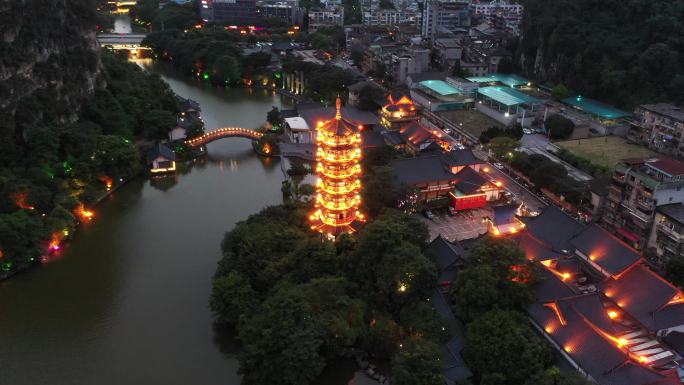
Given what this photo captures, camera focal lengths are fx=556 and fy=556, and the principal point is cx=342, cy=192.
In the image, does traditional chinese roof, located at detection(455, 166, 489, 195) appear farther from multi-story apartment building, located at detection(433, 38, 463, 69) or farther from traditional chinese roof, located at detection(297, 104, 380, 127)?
multi-story apartment building, located at detection(433, 38, 463, 69)

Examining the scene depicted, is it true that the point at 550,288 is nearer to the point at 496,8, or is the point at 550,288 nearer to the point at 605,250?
the point at 605,250

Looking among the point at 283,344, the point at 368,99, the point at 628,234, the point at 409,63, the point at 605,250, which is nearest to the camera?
the point at 283,344

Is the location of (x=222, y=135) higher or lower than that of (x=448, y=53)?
lower

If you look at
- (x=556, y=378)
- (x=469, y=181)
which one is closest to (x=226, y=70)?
(x=469, y=181)

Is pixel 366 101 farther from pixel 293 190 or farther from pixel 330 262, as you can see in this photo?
pixel 330 262

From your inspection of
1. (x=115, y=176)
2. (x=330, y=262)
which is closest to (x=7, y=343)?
(x=330, y=262)

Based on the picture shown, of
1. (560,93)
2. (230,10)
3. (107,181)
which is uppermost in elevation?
(230,10)

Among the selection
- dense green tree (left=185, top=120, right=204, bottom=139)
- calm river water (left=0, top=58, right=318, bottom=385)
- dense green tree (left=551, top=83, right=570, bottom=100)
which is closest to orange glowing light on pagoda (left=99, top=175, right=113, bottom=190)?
calm river water (left=0, top=58, right=318, bottom=385)
